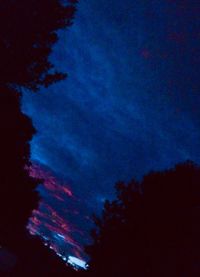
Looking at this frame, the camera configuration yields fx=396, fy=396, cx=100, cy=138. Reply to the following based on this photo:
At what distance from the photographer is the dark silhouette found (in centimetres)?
1513

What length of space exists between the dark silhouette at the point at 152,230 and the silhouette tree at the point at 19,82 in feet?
12.9

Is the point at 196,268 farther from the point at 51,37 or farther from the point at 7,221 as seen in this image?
the point at 51,37

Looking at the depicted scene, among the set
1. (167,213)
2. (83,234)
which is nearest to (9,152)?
(167,213)

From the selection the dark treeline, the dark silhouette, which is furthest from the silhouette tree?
the dark silhouette

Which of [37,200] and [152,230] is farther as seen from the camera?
[37,200]

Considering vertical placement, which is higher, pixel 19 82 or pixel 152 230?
pixel 19 82

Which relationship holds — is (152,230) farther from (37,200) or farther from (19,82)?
(19,82)

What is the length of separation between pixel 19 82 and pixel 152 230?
974 cm

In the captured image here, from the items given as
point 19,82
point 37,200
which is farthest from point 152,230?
point 19,82

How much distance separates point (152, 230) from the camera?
16156mm

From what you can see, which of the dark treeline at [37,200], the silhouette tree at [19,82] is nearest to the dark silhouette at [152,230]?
the dark treeline at [37,200]

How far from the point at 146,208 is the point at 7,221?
675 cm

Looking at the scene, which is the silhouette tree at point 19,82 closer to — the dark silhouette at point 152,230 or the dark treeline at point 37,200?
the dark treeline at point 37,200

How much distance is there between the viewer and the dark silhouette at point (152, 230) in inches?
596
